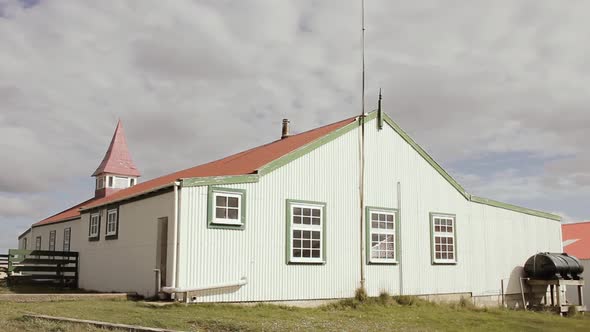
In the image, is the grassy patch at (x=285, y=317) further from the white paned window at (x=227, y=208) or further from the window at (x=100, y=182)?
the window at (x=100, y=182)

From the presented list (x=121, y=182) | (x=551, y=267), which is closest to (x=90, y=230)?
(x=121, y=182)

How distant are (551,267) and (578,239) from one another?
663 inches

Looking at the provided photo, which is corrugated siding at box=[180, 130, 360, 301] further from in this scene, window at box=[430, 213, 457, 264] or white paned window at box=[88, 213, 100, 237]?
white paned window at box=[88, 213, 100, 237]

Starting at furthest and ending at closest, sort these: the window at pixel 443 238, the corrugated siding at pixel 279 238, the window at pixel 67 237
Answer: the window at pixel 67 237, the window at pixel 443 238, the corrugated siding at pixel 279 238

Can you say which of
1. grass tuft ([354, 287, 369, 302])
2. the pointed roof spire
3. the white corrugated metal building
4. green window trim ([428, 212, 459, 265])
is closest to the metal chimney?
the white corrugated metal building

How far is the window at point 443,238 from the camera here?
2230 cm

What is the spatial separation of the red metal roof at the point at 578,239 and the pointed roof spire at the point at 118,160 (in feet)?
88.8

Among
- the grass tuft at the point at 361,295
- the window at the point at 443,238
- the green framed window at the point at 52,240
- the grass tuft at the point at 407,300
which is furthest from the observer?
the green framed window at the point at 52,240

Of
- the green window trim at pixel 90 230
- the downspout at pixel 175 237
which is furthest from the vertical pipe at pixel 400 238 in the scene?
the green window trim at pixel 90 230

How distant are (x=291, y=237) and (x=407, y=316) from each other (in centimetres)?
411

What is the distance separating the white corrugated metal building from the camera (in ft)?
54.7

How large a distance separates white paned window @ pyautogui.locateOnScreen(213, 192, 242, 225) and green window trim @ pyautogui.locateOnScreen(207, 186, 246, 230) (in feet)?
0.18

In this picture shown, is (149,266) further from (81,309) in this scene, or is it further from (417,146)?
(417,146)

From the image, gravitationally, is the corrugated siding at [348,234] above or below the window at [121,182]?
below
